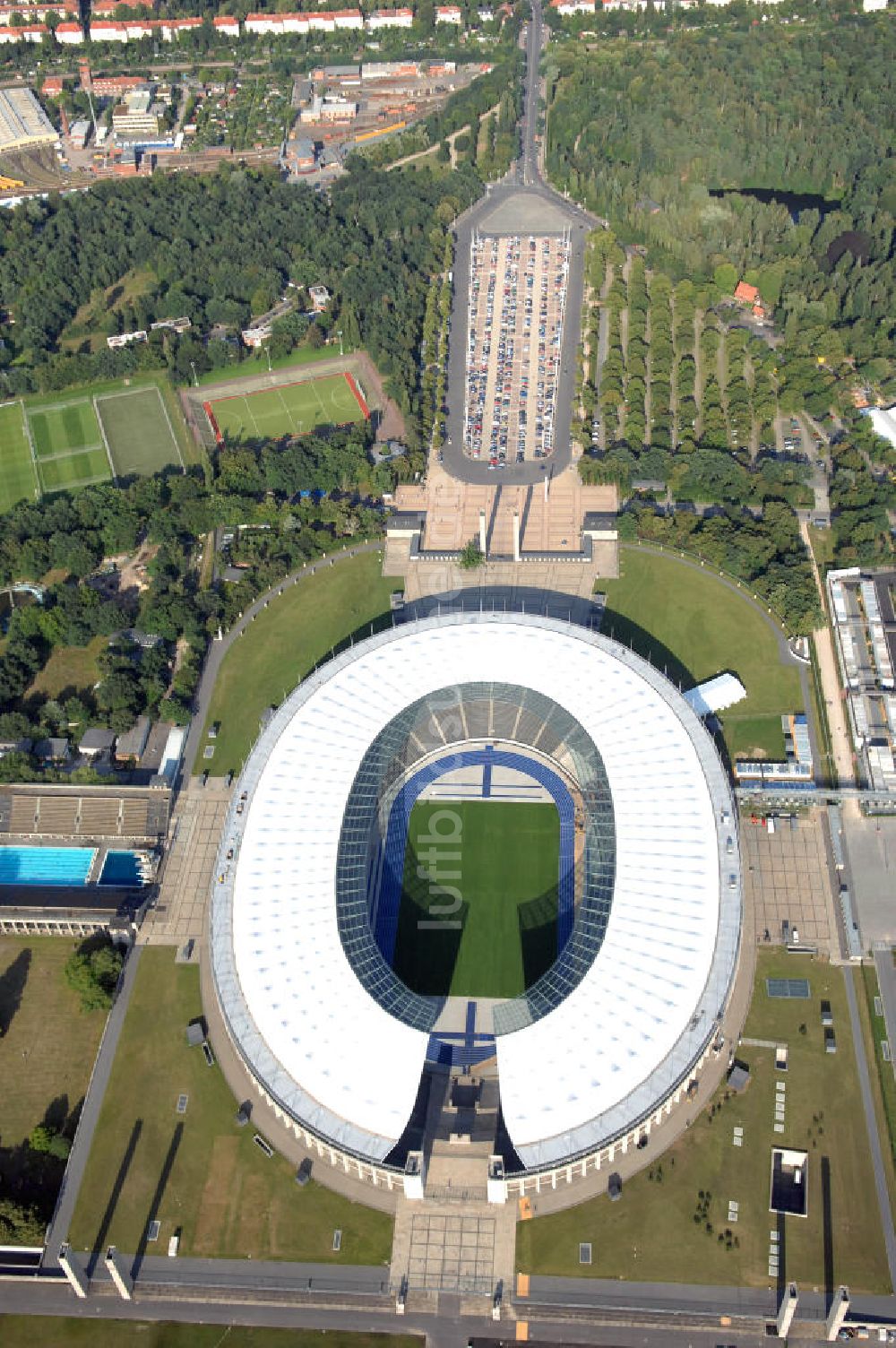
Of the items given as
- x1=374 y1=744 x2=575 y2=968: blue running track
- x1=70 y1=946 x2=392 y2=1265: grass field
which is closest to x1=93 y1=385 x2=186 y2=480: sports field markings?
x1=374 y1=744 x2=575 y2=968: blue running track

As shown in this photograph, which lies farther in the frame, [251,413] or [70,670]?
[251,413]

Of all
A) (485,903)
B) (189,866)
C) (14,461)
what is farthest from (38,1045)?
Result: (14,461)

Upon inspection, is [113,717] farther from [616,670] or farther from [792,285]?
[792,285]

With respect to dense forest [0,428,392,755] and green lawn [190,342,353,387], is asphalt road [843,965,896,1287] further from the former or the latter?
green lawn [190,342,353,387]

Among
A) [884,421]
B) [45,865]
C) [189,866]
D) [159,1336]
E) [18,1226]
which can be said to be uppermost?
[884,421]

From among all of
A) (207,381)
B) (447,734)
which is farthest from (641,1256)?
(207,381)

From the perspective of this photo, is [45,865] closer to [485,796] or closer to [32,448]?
[485,796]

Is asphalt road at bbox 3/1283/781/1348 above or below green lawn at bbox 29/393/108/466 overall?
below
